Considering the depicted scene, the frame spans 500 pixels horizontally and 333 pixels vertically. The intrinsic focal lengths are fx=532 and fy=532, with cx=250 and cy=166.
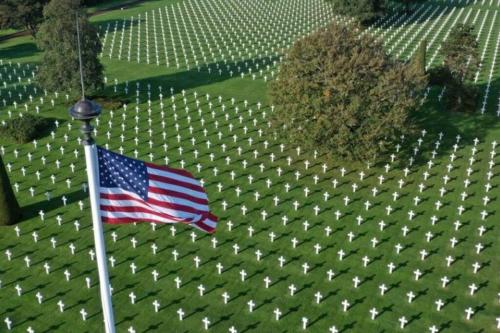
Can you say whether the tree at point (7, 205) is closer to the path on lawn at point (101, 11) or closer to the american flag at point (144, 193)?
the american flag at point (144, 193)

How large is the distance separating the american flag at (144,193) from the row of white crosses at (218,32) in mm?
38645

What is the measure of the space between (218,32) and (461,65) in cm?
3473

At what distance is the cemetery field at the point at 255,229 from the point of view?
23422mm

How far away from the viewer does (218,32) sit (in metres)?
68.6

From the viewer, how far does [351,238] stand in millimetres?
28062

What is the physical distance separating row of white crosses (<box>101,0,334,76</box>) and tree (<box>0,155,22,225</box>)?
2819cm

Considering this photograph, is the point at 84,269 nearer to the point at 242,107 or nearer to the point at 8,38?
the point at 242,107

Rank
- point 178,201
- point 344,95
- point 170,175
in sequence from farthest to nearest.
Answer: point 344,95 < point 170,175 < point 178,201

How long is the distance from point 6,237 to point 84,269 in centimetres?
570

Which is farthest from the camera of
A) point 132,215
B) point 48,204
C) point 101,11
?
point 101,11

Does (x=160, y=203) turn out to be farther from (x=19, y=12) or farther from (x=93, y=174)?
(x=19, y=12)

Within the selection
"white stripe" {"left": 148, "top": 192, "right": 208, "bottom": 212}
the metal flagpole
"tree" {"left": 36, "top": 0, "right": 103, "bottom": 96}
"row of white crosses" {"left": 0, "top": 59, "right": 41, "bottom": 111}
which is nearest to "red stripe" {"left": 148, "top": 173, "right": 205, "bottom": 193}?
"white stripe" {"left": 148, "top": 192, "right": 208, "bottom": 212}

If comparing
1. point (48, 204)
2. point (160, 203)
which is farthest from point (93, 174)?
point (48, 204)

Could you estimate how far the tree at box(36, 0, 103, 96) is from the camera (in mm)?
42938
